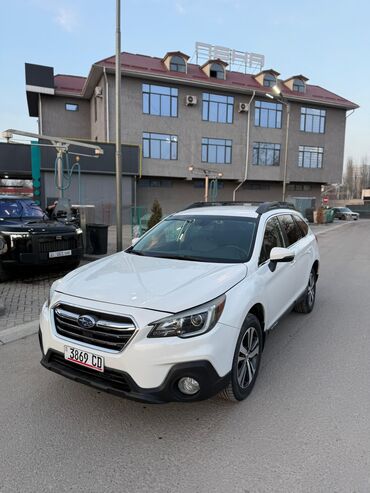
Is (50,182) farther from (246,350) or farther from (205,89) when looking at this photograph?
(246,350)

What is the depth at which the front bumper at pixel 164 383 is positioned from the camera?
255 cm

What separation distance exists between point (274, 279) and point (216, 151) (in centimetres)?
2875

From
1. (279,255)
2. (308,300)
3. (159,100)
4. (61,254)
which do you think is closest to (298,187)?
(159,100)

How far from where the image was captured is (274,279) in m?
3.82

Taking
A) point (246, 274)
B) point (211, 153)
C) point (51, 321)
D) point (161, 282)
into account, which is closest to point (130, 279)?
point (161, 282)

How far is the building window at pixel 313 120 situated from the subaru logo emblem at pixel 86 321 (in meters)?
36.5

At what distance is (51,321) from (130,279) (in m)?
0.74

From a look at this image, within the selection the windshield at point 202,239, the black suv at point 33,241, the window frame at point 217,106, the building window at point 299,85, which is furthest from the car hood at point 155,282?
the building window at point 299,85

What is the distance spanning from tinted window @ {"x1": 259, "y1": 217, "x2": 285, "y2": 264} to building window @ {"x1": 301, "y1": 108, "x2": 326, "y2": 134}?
34102 mm

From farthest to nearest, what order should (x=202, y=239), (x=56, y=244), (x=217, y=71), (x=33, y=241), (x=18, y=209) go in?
(x=217, y=71), (x=18, y=209), (x=56, y=244), (x=33, y=241), (x=202, y=239)

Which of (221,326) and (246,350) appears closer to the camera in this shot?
(221,326)

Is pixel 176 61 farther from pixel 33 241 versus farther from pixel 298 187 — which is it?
pixel 33 241

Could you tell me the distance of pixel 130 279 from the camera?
3.14 m

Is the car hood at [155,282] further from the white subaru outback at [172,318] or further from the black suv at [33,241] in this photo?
the black suv at [33,241]
